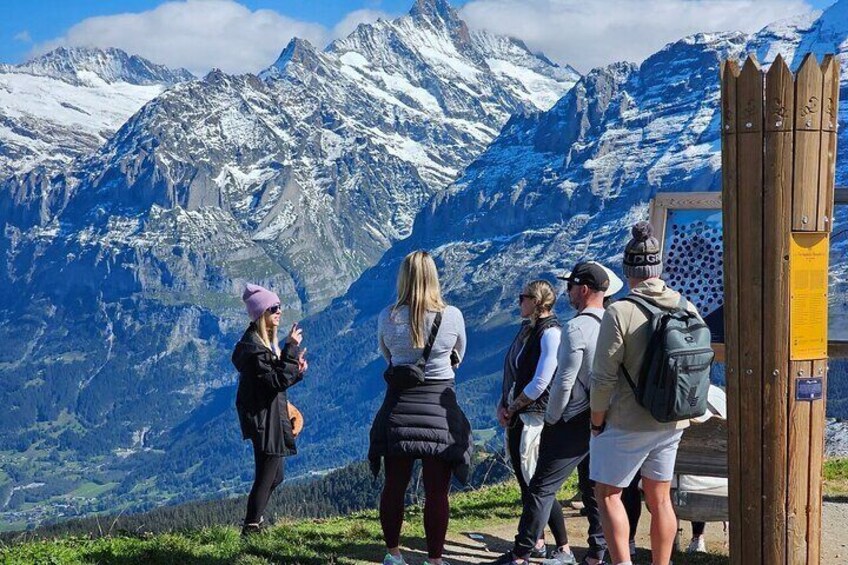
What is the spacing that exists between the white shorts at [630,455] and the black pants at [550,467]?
141 centimetres

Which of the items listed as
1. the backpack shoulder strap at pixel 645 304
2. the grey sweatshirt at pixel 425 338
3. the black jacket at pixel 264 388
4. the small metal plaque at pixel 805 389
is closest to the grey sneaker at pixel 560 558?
the grey sweatshirt at pixel 425 338

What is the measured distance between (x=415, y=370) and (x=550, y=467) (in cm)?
145

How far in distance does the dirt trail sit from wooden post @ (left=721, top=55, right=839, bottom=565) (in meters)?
4.27

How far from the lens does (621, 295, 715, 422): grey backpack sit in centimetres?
763

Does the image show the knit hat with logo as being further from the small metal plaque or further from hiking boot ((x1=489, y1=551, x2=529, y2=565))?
hiking boot ((x1=489, y1=551, x2=529, y2=565))

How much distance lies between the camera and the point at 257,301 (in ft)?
36.9

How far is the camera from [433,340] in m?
9.62

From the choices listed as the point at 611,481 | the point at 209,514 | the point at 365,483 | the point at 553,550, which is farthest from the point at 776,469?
the point at 365,483

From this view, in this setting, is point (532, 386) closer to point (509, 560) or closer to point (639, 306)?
point (509, 560)

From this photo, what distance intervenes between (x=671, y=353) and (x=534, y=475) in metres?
2.69

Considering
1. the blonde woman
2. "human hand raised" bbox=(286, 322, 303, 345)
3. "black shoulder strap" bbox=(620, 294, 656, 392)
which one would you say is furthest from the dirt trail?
"black shoulder strap" bbox=(620, 294, 656, 392)

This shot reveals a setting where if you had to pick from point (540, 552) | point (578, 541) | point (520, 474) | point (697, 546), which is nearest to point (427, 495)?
point (520, 474)

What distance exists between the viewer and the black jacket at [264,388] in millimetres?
10945

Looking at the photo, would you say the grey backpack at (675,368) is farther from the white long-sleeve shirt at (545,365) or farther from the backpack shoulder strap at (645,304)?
the white long-sleeve shirt at (545,365)
